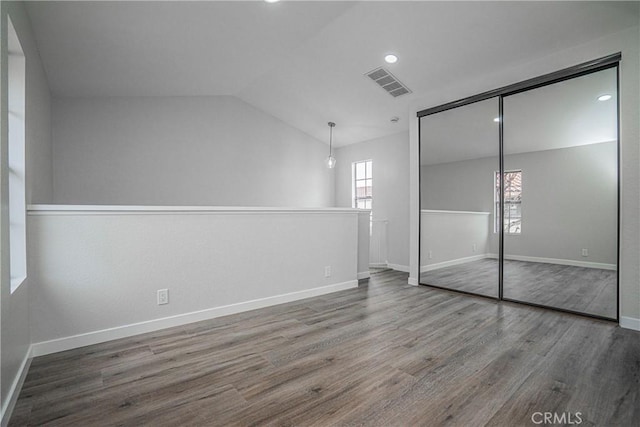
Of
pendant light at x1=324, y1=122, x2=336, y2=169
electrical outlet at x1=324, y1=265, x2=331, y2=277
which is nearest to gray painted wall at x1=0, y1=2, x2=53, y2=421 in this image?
electrical outlet at x1=324, y1=265, x2=331, y2=277

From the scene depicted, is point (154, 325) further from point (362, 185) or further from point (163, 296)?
point (362, 185)

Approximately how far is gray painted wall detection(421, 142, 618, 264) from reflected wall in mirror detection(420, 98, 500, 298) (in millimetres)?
21

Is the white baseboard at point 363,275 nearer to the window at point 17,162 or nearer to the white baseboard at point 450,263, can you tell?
the white baseboard at point 450,263

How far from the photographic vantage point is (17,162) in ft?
6.91

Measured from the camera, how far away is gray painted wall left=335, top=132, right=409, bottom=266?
5633 millimetres

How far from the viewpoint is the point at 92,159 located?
4047 millimetres

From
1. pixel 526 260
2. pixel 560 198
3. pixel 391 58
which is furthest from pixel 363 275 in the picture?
pixel 391 58

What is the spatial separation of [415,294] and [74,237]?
12.1 ft

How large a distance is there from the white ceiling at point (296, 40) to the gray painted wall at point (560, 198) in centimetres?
116

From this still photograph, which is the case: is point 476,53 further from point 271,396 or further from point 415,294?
point 271,396

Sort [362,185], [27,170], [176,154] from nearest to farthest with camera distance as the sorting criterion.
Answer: [27,170], [176,154], [362,185]

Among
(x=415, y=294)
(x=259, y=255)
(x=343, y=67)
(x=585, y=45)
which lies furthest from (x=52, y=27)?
(x=585, y=45)

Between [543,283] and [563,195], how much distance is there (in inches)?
40.4

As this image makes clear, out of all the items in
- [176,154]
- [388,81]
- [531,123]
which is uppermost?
[388,81]
